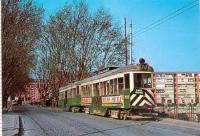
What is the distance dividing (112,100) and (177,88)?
17790 mm

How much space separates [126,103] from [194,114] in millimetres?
5225

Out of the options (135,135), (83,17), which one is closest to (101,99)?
(135,135)

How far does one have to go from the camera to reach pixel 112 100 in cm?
3466

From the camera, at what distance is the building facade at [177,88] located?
4941 centimetres

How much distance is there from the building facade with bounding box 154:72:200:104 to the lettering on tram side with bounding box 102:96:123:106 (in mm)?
11541

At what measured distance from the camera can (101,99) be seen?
38.0 m

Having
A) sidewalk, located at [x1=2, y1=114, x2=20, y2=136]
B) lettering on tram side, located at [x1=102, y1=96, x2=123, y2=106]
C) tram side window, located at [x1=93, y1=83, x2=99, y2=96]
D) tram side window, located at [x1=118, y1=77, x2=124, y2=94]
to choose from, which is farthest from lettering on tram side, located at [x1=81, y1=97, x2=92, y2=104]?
sidewalk, located at [x1=2, y1=114, x2=20, y2=136]

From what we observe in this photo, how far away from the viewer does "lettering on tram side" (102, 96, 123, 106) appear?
32.8 metres

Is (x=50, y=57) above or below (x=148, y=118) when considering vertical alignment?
above

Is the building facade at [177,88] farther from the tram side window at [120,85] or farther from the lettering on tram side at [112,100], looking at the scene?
the tram side window at [120,85]

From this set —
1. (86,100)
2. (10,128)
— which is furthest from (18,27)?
(10,128)

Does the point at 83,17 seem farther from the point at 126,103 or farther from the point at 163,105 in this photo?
the point at 126,103

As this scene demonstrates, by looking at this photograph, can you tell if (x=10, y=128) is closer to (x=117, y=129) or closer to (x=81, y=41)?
(x=117, y=129)

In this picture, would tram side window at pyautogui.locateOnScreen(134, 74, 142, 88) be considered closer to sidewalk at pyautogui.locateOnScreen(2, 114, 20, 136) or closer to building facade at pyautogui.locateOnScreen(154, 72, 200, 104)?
sidewalk at pyautogui.locateOnScreen(2, 114, 20, 136)
